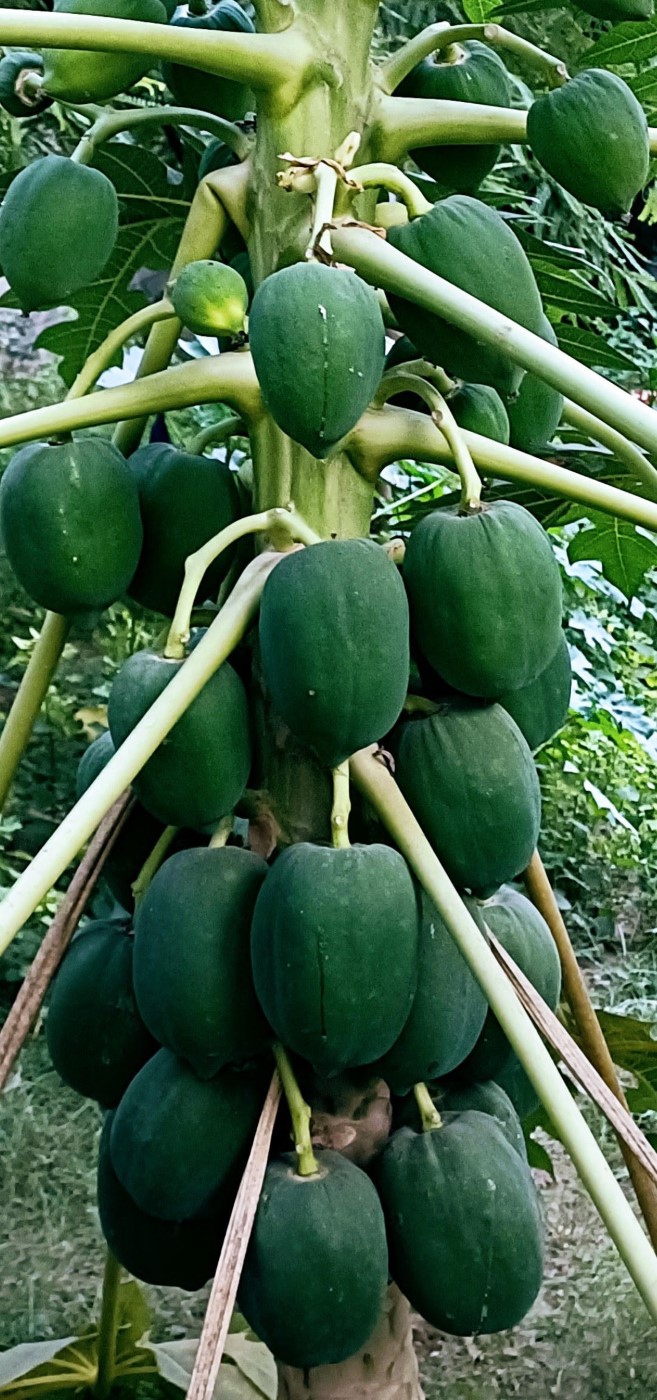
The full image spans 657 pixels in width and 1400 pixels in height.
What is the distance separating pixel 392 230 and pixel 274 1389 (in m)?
0.87

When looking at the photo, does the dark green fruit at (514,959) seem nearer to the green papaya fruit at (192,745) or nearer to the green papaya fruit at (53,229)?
the green papaya fruit at (192,745)

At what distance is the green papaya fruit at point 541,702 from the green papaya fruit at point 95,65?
36 cm

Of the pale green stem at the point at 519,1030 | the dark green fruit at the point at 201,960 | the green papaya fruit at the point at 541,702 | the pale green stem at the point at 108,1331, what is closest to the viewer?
the pale green stem at the point at 519,1030

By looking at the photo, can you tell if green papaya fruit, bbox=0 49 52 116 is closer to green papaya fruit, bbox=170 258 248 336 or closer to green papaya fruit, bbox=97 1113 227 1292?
green papaya fruit, bbox=170 258 248 336

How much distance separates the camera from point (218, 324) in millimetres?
621

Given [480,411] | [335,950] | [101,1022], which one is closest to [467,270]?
[480,411]

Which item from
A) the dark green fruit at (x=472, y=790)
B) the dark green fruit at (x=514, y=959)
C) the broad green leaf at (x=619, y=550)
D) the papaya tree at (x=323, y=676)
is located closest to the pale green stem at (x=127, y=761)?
the papaya tree at (x=323, y=676)

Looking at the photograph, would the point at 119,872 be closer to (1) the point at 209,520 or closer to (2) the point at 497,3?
(1) the point at 209,520

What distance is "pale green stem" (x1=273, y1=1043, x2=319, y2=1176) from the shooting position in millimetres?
621

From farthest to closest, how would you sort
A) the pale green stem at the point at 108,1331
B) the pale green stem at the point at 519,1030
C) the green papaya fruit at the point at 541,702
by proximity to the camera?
1. the pale green stem at the point at 108,1331
2. the green papaya fruit at the point at 541,702
3. the pale green stem at the point at 519,1030

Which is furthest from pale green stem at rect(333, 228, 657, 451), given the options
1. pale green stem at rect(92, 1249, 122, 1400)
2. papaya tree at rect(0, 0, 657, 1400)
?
pale green stem at rect(92, 1249, 122, 1400)

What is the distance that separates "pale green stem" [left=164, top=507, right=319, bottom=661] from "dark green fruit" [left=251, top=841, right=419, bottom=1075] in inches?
4.5

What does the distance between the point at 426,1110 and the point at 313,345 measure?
1.23 ft

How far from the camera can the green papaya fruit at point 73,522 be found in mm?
632
